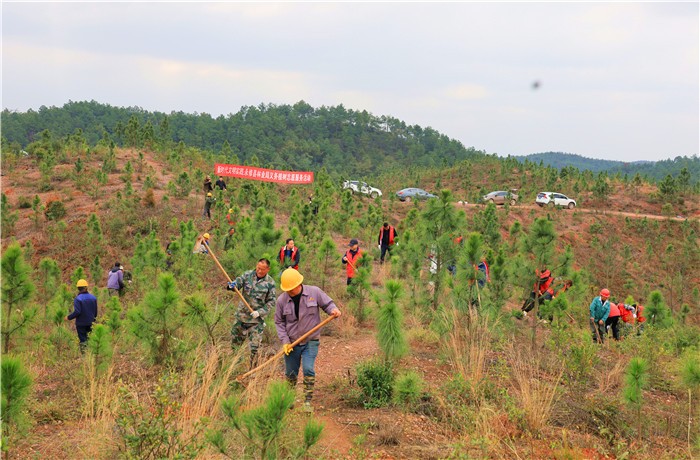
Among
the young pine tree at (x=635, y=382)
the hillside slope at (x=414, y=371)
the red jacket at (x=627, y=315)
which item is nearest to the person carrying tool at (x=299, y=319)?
the hillside slope at (x=414, y=371)

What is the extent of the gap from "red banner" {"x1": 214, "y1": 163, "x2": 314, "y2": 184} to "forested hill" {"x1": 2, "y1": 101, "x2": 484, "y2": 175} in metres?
36.6

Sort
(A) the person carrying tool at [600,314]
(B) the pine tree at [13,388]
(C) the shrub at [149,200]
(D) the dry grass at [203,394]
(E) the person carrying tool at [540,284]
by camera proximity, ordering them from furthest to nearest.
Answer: (C) the shrub at [149,200] → (A) the person carrying tool at [600,314] → (E) the person carrying tool at [540,284] → (D) the dry grass at [203,394] → (B) the pine tree at [13,388]

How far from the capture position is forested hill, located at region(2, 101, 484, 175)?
67.0m

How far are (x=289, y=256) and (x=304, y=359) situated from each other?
3.99m

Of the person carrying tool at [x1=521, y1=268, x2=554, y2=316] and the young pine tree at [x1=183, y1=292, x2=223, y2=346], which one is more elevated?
the person carrying tool at [x1=521, y1=268, x2=554, y2=316]

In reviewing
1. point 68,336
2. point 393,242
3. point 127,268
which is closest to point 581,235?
point 393,242

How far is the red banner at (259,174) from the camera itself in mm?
22609

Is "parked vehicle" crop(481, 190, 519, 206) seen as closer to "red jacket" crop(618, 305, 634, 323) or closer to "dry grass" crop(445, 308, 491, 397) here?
"red jacket" crop(618, 305, 634, 323)

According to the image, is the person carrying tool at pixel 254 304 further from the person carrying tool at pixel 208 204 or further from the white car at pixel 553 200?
the white car at pixel 553 200

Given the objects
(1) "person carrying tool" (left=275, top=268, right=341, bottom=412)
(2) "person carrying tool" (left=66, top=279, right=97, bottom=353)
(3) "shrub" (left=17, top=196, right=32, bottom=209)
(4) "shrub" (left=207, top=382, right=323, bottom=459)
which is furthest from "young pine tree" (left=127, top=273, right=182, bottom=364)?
(3) "shrub" (left=17, top=196, right=32, bottom=209)

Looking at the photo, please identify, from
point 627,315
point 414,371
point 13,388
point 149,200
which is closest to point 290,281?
point 414,371

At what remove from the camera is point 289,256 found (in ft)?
30.4

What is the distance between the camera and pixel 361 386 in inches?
226

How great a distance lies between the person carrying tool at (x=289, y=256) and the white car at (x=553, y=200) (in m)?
25.3
